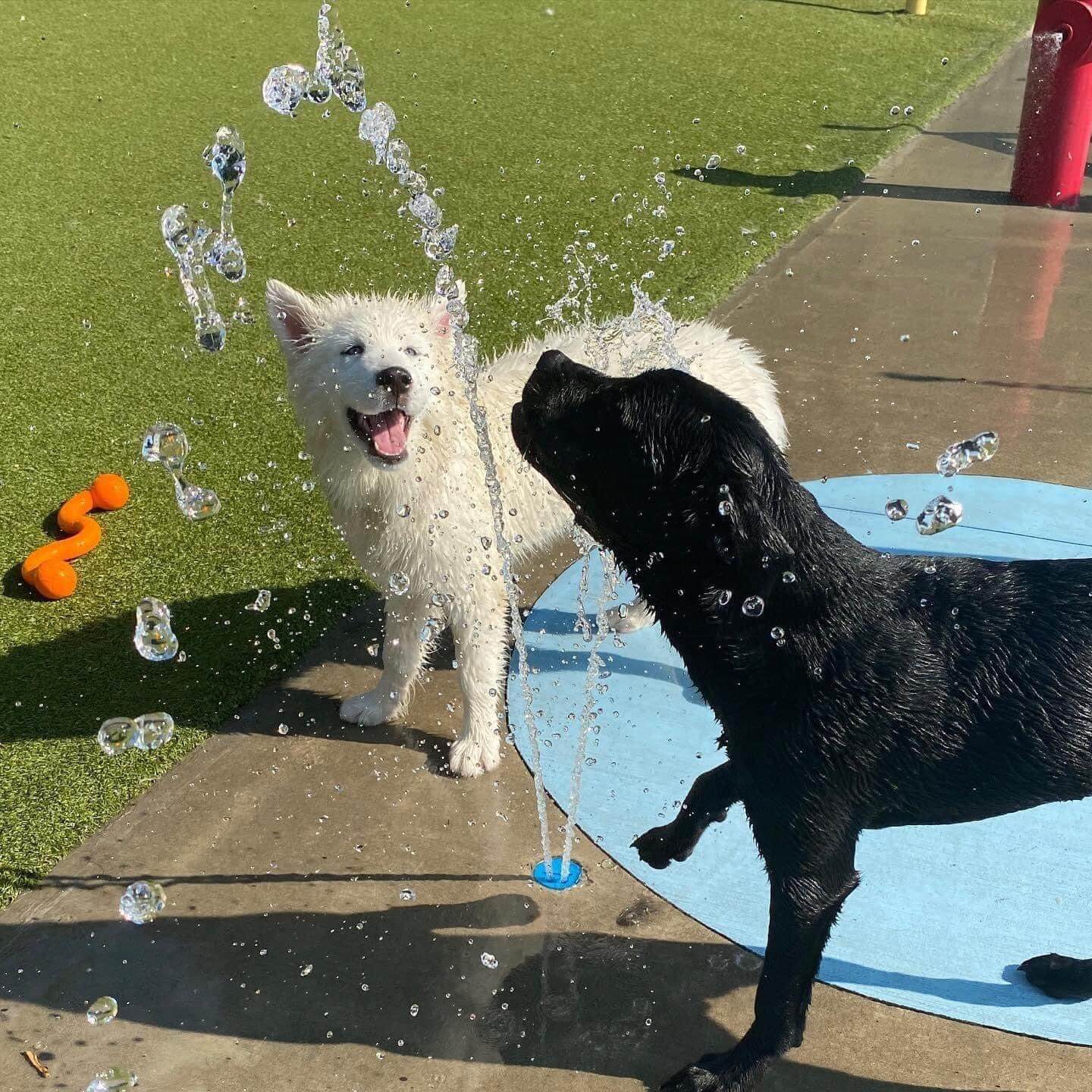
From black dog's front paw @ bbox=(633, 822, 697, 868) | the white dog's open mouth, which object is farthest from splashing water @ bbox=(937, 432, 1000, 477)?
the white dog's open mouth

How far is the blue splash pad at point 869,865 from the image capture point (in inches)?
137

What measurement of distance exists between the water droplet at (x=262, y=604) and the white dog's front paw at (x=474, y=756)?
3.86ft

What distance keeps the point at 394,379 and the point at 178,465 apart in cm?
169

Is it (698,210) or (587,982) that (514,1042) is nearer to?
(587,982)

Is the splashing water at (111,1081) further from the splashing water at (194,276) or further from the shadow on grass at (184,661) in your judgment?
the splashing water at (194,276)

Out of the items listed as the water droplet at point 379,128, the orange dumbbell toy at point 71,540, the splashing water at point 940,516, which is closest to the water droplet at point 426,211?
the water droplet at point 379,128

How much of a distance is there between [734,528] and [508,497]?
5.91ft

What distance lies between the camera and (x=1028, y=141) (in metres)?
9.27

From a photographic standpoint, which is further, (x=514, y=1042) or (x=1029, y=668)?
(x=514, y=1042)

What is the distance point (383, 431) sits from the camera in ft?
12.6

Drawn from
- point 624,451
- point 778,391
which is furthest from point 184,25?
point 624,451

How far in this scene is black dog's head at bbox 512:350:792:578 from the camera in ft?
8.52

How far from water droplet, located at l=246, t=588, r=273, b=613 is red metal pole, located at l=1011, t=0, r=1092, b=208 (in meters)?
7.14

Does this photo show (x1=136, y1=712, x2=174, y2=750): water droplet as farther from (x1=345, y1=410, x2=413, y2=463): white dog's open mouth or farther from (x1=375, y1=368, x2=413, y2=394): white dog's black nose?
(x1=375, y1=368, x2=413, y2=394): white dog's black nose
